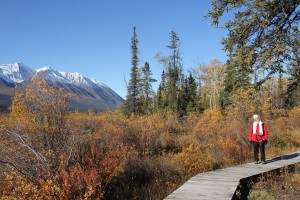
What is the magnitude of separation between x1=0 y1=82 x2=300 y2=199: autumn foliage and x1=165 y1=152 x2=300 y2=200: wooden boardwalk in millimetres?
1112

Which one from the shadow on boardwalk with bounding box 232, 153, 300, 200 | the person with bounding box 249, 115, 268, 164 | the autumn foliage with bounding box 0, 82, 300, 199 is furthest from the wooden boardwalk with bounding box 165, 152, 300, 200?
the autumn foliage with bounding box 0, 82, 300, 199

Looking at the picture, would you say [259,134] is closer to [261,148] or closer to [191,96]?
[261,148]

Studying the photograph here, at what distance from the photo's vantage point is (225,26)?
32.0ft

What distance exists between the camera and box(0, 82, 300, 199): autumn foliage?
6.95 metres

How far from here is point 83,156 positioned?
8797 millimetres

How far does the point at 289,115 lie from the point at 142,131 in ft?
66.2

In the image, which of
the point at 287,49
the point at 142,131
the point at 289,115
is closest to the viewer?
the point at 287,49

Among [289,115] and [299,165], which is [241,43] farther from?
[289,115]

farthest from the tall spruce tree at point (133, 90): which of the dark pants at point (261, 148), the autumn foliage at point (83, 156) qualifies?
the dark pants at point (261, 148)

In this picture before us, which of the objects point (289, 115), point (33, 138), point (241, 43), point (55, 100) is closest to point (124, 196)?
point (33, 138)

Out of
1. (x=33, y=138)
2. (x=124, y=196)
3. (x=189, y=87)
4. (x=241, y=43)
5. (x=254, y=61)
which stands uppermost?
(x=189, y=87)

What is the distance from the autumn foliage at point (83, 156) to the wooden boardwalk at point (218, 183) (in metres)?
1.11

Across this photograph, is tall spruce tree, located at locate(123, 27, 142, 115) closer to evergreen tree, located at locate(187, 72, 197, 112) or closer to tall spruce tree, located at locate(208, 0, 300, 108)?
evergreen tree, located at locate(187, 72, 197, 112)

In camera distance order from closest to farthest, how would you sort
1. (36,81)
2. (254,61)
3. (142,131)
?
Answer: 1. (254,61)
2. (36,81)
3. (142,131)
